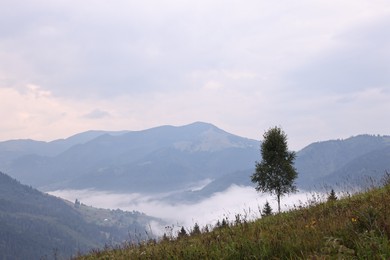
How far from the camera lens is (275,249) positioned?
21.8 feet

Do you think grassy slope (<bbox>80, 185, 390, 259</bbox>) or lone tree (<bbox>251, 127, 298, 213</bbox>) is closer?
grassy slope (<bbox>80, 185, 390, 259</bbox>)

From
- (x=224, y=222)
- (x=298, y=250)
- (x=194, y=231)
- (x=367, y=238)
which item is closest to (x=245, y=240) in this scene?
(x=298, y=250)

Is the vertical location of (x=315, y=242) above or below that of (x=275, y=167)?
below

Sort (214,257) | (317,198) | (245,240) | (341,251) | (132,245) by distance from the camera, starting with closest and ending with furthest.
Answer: (341,251) → (214,257) → (245,240) → (132,245) → (317,198)

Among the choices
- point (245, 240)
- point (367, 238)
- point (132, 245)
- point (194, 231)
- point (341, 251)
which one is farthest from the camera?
point (194, 231)

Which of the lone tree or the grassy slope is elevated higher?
the lone tree

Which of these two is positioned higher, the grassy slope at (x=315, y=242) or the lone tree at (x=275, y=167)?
the lone tree at (x=275, y=167)

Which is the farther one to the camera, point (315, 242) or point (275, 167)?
point (275, 167)

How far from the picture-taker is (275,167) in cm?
4519

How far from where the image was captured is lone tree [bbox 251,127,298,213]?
44.9 meters

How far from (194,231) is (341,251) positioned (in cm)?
738

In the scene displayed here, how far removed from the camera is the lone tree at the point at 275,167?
44906 millimetres

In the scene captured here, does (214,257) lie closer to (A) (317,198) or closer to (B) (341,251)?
(B) (341,251)

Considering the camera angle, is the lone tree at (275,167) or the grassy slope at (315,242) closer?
the grassy slope at (315,242)
